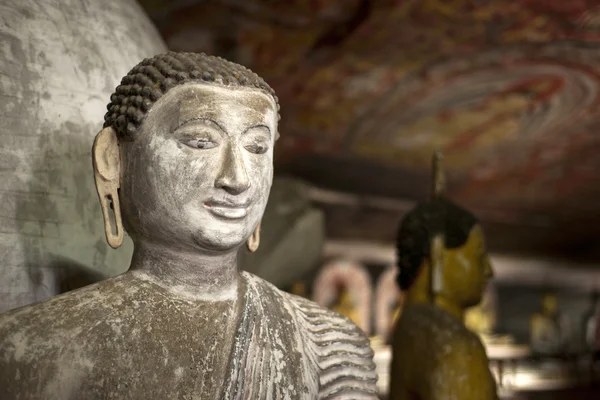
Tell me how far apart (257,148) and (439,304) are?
1.75 meters

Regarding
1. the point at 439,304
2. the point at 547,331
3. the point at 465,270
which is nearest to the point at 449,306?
the point at 439,304

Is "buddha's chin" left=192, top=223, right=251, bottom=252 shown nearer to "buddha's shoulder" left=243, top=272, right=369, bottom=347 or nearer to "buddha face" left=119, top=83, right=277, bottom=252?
"buddha face" left=119, top=83, right=277, bottom=252

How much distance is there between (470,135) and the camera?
8.48 metres

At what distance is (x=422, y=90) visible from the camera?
23.9 feet

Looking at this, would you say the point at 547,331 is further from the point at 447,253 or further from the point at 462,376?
the point at 462,376

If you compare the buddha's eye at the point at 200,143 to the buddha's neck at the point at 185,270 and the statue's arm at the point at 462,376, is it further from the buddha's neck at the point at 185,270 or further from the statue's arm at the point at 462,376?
the statue's arm at the point at 462,376

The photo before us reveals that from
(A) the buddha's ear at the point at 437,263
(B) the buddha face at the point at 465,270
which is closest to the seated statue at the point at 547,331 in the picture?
(B) the buddha face at the point at 465,270

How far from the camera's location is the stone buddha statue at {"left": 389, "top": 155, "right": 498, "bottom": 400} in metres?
3.09

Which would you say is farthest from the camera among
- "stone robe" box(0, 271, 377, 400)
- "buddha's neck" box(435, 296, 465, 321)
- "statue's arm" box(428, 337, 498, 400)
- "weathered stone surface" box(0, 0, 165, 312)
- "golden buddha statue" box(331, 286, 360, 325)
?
"golden buddha statue" box(331, 286, 360, 325)

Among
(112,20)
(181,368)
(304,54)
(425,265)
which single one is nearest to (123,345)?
(181,368)

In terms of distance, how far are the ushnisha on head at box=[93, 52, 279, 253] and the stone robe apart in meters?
0.22

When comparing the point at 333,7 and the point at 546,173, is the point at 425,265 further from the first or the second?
the point at 546,173

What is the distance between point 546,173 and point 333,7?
5256mm

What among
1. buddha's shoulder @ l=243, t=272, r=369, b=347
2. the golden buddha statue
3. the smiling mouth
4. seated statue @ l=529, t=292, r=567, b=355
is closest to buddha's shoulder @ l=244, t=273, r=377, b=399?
buddha's shoulder @ l=243, t=272, r=369, b=347
